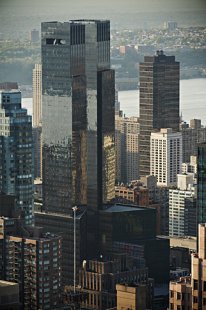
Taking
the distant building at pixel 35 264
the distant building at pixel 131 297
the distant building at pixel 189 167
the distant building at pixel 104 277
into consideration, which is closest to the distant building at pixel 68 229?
the distant building at pixel 104 277

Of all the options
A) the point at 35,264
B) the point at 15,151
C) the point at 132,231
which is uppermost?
the point at 15,151

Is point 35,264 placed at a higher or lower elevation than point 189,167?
lower

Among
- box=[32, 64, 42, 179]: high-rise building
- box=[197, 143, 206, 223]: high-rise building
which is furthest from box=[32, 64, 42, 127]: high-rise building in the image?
box=[197, 143, 206, 223]: high-rise building

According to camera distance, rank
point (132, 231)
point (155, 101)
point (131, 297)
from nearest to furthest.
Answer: point (131, 297)
point (132, 231)
point (155, 101)

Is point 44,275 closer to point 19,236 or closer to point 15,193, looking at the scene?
point 19,236

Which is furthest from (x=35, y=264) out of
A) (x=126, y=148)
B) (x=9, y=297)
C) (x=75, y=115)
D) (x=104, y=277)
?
(x=126, y=148)

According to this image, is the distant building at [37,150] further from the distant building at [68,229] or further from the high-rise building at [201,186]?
the high-rise building at [201,186]

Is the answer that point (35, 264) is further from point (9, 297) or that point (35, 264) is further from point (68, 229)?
point (68, 229)
